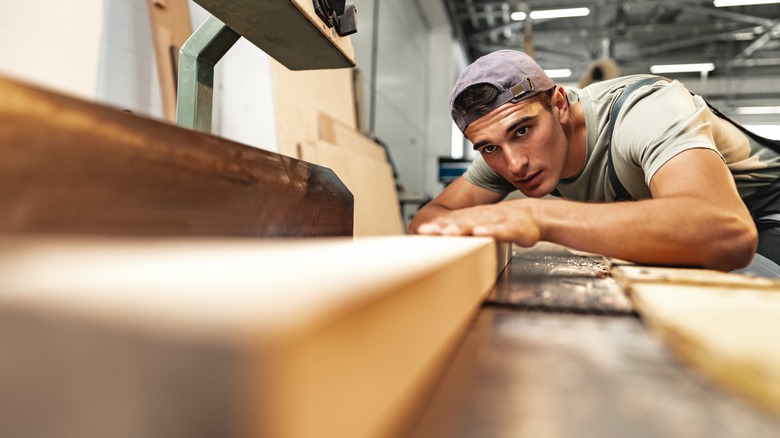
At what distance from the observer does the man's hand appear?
3.63ft

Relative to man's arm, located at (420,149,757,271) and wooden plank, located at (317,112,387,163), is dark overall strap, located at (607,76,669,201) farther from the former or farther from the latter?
wooden plank, located at (317,112,387,163)

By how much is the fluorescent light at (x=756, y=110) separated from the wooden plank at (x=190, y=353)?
14052mm

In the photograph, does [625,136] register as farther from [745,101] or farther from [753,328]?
[745,101]

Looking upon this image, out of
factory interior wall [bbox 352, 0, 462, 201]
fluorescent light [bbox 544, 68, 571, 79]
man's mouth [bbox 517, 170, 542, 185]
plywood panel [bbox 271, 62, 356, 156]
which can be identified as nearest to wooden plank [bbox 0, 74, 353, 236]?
man's mouth [bbox 517, 170, 542, 185]

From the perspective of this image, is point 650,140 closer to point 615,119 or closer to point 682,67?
point 615,119

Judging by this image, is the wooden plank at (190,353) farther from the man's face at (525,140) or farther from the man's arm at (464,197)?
the man's arm at (464,197)

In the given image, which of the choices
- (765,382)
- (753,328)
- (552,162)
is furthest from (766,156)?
(765,382)

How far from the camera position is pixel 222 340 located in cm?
19

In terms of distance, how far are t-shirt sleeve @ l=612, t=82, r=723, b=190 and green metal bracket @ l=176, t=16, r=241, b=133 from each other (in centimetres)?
118

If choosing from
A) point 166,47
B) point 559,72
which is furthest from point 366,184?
point 559,72

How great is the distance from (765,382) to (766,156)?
172cm

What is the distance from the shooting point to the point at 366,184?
→ 3.55 metres

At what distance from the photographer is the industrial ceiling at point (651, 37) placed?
26.3 feet

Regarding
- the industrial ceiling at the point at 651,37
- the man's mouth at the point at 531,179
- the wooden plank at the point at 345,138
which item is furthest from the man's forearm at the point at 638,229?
the industrial ceiling at the point at 651,37
